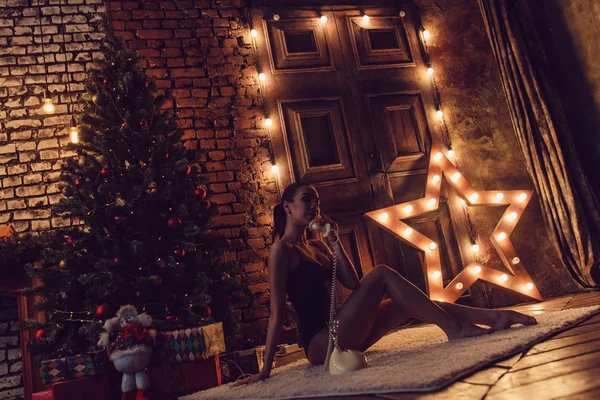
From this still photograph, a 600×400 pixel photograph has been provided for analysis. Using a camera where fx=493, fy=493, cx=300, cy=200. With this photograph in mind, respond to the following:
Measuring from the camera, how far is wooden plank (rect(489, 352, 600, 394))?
4.76 feet

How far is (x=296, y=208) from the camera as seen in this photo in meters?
2.60

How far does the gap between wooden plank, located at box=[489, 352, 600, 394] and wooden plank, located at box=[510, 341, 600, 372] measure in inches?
2.0

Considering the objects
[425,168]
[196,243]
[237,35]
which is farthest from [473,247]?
[237,35]

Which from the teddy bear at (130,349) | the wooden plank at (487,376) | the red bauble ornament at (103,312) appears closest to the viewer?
the wooden plank at (487,376)

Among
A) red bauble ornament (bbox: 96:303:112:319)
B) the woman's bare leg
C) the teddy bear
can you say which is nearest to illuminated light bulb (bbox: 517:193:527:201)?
the woman's bare leg

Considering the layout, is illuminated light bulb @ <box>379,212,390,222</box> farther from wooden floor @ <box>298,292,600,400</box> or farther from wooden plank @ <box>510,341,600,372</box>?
wooden plank @ <box>510,341,600,372</box>

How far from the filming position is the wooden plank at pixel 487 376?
1.54 metres

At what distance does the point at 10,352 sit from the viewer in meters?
3.86

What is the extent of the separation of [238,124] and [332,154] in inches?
36.7

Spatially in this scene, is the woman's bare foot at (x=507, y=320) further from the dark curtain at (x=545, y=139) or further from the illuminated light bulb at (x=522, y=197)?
the dark curtain at (x=545, y=139)

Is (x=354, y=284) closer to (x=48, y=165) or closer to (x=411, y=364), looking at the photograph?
(x=411, y=364)

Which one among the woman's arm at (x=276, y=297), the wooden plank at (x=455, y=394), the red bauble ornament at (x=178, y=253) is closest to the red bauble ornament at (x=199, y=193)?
the red bauble ornament at (x=178, y=253)

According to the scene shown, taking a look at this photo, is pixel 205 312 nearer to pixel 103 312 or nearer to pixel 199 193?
pixel 103 312

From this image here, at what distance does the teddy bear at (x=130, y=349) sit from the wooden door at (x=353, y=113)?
2.10 meters
